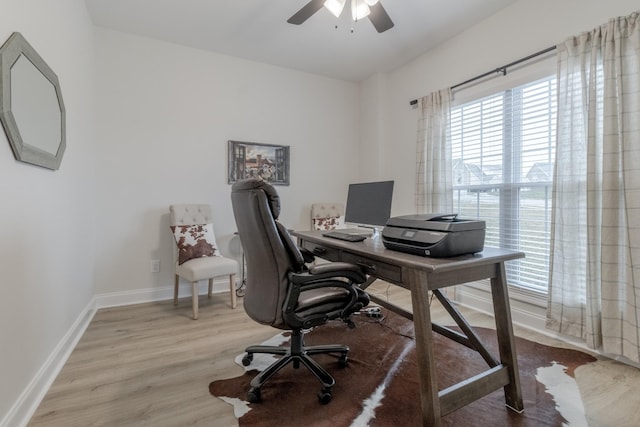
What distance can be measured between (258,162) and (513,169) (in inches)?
103

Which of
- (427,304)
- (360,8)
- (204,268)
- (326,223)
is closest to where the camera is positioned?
(427,304)

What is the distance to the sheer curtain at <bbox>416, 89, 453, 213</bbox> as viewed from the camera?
10.5ft

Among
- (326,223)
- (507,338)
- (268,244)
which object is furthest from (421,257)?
(326,223)

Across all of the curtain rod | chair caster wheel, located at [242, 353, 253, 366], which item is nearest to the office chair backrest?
chair caster wheel, located at [242, 353, 253, 366]

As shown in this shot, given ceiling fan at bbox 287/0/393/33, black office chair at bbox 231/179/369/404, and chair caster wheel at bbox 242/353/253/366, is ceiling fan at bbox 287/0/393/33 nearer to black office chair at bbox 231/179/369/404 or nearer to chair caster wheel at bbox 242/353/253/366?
black office chair at bbox 231/179/369/404

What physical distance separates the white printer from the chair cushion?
177cm

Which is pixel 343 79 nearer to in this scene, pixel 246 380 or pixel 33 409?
pixel 246 380

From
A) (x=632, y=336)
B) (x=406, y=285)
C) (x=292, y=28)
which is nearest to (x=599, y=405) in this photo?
(x=632, y=336)

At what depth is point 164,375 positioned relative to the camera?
5.99 ft

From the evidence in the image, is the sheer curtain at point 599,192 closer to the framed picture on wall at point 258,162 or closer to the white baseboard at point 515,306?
the white baseboard at point 515,306

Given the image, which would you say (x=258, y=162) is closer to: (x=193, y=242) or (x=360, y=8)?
(x=193, y=242)

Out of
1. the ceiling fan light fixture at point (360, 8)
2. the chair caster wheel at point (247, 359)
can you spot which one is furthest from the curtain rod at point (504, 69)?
the chair caster wheel at point (247, 359)

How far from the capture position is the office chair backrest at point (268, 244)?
143cm

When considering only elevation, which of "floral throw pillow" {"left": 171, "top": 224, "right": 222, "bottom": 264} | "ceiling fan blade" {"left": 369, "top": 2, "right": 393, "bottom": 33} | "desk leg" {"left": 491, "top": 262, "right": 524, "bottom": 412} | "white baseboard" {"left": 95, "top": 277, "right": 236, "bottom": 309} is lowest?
"white baseboard" {"left": 95, "top": 277, "right": 236, "bottom": 309}
